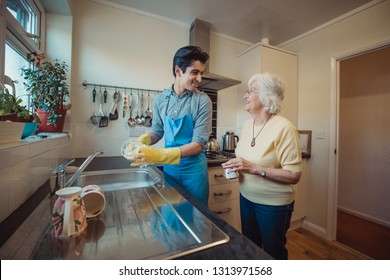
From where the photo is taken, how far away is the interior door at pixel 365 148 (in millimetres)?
2092

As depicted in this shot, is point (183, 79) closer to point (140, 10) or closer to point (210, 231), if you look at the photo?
point (210, 231)

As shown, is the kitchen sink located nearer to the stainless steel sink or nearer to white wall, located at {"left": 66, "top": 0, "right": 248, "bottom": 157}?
the stainless steel sink

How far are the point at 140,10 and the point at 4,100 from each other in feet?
5.04

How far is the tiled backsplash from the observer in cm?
50

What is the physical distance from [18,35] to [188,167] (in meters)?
1.19

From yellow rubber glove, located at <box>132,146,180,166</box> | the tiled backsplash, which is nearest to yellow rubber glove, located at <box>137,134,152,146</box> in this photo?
yellow rubber glove, located at <box>132,146,180,166</box>

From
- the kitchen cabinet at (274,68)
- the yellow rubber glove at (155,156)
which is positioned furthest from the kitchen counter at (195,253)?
the kitchen cabinet at (274,68)

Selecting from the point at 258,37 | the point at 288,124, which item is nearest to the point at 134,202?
the point at 288,124

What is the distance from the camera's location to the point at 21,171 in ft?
1.94

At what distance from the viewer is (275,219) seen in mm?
842

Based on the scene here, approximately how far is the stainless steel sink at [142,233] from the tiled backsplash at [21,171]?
0.19 meters

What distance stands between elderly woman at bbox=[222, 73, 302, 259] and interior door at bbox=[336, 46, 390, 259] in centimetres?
157

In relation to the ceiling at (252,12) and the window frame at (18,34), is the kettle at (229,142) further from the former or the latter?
the window frame at (18,34)
